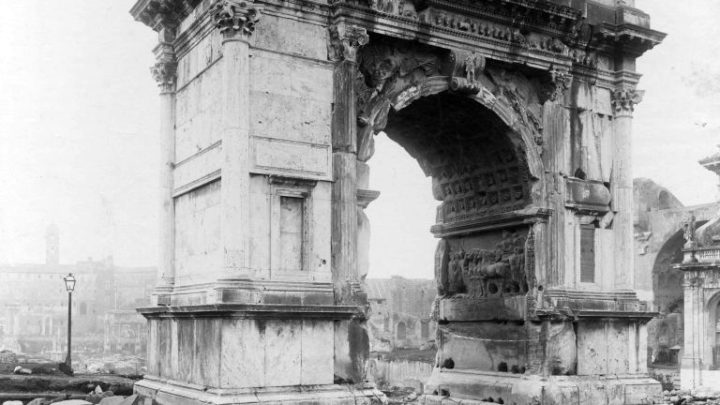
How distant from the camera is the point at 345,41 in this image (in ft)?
38.8

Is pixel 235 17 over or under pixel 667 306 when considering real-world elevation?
over

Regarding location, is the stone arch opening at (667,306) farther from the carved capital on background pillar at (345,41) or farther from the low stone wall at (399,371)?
the carved capital on background pillar at (345,41)

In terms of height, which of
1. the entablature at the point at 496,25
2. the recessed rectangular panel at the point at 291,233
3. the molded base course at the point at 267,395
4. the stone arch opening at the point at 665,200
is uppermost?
the entablature at the point at 496,25

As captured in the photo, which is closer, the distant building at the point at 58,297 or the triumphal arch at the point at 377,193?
the triumphal arch at the point at 377,193

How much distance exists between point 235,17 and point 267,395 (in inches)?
187

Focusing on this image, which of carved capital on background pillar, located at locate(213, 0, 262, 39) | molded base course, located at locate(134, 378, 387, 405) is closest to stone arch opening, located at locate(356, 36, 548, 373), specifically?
carved capital on background pillar, located at locate(213, 0, 262, 39)

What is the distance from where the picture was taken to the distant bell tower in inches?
2441

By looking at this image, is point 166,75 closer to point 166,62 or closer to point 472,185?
point 166,62

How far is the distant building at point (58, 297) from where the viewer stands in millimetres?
66625

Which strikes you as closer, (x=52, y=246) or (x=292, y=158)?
(x=292, y=158)

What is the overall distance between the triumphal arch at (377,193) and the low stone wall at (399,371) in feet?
53.6

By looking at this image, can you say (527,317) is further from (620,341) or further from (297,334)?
(297,334)

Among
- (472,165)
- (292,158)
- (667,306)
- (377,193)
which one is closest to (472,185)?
(472,165)

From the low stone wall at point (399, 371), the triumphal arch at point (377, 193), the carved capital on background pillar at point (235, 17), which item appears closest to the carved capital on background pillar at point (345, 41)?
the triumphal arch at point (377, 193)
